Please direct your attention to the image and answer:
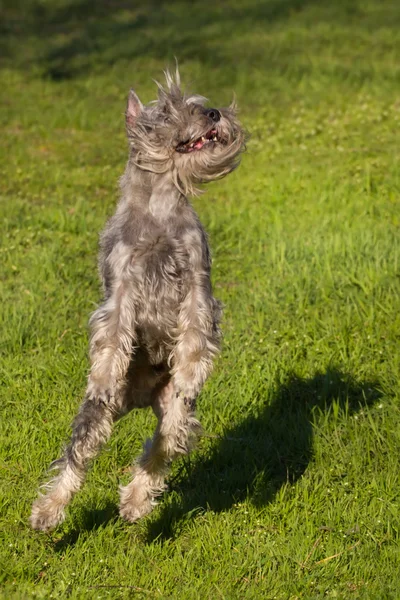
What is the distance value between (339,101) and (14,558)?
10334 millimetres

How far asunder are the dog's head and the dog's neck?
0.04 m

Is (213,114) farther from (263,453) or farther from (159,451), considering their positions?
(263,453)

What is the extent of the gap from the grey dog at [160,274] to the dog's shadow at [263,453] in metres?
0.85

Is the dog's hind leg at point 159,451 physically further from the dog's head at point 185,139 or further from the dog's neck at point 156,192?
the dog's head at point 185,139

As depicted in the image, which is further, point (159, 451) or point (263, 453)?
point (263, 453)

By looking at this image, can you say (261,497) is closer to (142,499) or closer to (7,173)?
(142,499)

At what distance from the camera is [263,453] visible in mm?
6664

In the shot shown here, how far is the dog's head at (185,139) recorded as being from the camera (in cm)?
520

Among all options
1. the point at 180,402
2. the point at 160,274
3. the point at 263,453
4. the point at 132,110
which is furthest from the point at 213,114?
the point at 263,453

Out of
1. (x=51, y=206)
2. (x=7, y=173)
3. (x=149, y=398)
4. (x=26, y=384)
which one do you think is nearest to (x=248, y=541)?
(x=149, y=398)

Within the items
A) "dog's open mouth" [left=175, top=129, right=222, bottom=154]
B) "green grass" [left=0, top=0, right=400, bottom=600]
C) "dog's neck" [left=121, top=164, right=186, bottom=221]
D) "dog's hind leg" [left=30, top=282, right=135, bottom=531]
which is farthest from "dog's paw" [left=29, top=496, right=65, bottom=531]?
"dog's open mouth" [left=175, top=129, right=222, bottom=154]

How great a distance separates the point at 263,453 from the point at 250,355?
47.9 inches

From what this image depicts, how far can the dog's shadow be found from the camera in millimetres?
6145

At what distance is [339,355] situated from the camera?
7.67 metres
